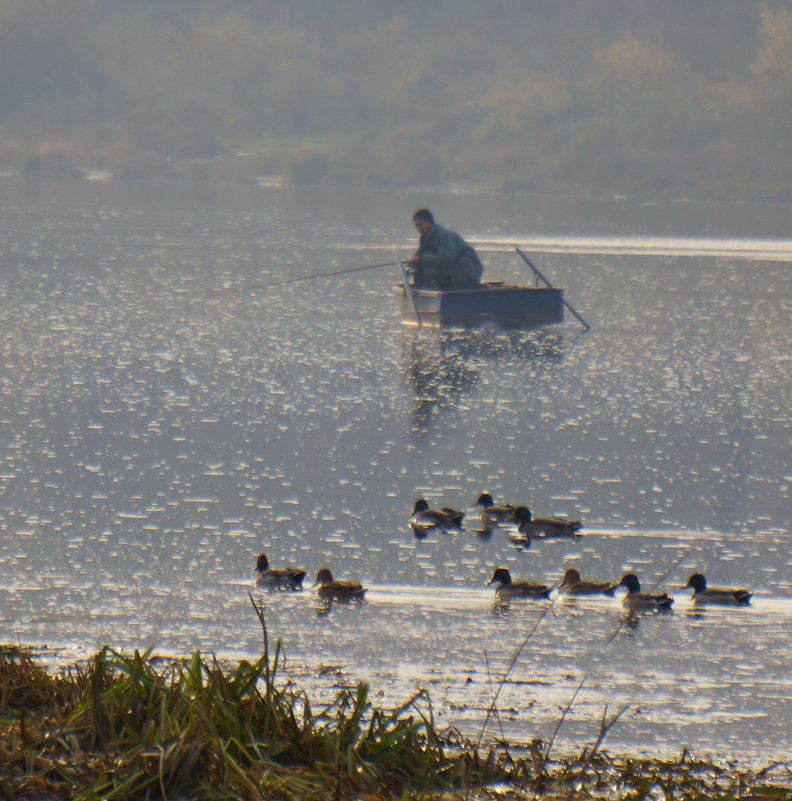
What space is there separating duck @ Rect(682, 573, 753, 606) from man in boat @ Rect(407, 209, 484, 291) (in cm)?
1150

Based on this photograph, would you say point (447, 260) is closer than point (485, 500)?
No

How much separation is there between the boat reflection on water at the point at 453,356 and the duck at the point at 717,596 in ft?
17.2

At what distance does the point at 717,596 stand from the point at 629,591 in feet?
1.50

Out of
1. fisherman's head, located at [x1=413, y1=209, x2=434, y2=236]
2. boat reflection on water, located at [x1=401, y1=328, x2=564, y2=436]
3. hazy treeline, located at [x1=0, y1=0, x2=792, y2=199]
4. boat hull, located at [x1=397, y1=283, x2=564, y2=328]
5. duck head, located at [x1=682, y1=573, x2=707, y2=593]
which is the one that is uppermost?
hazy treeline, located at [x1=0, y1=0, x2=792, y2=199]

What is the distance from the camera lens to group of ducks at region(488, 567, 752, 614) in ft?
28.5

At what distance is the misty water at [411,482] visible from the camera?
25.2ft

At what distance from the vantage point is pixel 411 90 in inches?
2798

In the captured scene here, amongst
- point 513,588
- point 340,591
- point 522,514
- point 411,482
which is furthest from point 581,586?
point 411,482

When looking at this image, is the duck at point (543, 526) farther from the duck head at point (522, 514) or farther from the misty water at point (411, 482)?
the misty water at point (411, 482)

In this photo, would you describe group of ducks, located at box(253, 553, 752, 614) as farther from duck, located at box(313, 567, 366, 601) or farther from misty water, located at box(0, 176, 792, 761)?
misty water, located at box(0, 176, 792, 761)

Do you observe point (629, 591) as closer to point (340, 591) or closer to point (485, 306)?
point (340, 591)

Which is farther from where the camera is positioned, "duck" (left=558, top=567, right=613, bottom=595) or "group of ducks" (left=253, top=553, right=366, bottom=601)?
"duck" (left=558, top=567, right=613, bottom=595)

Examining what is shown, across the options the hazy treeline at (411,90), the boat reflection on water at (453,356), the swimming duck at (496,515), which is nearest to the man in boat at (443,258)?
the boat reflection on water at (453,356)

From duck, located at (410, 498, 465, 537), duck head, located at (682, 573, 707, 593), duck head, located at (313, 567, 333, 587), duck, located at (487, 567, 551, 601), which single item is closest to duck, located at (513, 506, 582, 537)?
duck, located at (410, 498, 465, 537)
